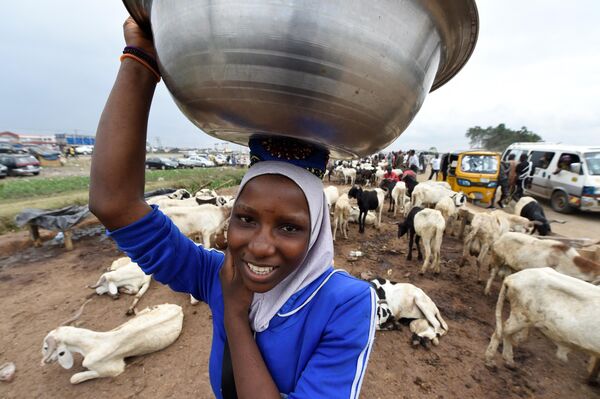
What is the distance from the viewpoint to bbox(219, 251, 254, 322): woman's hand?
1.07 metres

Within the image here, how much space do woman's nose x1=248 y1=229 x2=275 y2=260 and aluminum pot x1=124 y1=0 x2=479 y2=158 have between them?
430mm

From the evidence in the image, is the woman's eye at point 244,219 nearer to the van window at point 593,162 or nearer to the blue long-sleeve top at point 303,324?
the blue long-sleeve top at point 303,324

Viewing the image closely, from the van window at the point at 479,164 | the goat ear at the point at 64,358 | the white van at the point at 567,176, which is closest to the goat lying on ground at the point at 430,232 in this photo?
the goat ear at the point at 64,358

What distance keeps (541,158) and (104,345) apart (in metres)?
17.3

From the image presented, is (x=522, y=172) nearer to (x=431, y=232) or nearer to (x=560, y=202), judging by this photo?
(x=560, y=202)

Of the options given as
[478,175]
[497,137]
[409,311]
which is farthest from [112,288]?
[497,137]

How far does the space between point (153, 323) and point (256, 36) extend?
4.21 meters

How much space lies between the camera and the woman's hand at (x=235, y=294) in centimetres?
107

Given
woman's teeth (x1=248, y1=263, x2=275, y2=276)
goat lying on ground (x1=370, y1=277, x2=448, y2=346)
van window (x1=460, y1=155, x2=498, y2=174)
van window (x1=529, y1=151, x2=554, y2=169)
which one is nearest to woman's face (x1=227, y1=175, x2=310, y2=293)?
woman's teeth (x1=248, y1=263, x2=275, y2=276)

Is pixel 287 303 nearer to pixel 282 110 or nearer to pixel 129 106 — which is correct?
pixel 282 110

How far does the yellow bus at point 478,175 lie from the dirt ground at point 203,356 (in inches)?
257

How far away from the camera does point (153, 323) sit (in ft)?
11.7

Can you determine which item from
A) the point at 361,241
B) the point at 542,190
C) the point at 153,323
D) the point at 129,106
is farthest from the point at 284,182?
the point at 542,190

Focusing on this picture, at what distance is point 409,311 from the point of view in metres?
4.14
